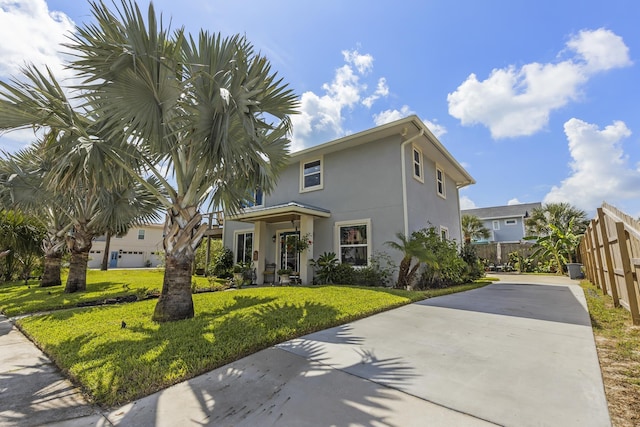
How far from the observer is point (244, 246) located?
14758 millimetres

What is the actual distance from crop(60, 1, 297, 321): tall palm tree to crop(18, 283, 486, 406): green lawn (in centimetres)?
101

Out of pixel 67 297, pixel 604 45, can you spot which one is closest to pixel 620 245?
pixel 604 45

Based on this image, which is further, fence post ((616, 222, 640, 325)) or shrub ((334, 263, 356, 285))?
shrub ((334, 263, 356, 285))

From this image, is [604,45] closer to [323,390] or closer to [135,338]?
[323,390]

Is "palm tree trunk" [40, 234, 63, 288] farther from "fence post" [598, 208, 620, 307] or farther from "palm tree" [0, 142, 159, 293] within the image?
"fence post" [598, 208, 620, 307]

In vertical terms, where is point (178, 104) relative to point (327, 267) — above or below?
above

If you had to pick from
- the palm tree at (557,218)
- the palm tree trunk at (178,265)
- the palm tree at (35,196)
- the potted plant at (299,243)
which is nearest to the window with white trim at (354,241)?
the potted plant at (299,243)

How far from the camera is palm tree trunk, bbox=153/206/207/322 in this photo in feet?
17.8

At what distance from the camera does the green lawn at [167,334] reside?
9.96 ft

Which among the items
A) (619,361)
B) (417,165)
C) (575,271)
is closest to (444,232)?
(417,165)

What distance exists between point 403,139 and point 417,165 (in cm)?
164

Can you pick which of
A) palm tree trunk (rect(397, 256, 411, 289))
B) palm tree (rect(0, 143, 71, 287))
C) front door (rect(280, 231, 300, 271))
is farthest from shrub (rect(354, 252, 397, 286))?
palm tree (rect(0, 143, 71, 287))

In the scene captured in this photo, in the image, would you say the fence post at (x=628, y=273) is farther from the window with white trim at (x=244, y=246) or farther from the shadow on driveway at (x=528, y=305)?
the window with white trim at (x=244, y=246)

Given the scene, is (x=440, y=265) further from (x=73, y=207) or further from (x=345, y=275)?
(x=73, y=207)
